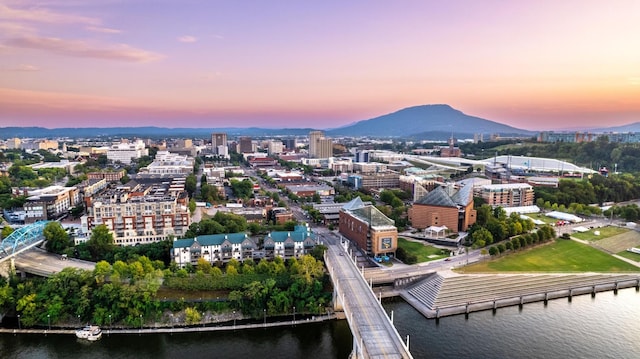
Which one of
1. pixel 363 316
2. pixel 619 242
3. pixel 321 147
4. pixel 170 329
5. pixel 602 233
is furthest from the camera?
pixel 321 147

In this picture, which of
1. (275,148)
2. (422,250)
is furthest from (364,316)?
(275,148)

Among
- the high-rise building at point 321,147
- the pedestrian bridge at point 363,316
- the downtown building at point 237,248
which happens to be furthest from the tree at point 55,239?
the high-rise building at point 321,147

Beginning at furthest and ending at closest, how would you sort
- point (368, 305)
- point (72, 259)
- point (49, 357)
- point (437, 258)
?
1. point (437, 258)
2. point (72, 259)
3. point (368, 305)
4. point (49, 357)

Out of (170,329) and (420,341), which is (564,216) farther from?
(170,329)

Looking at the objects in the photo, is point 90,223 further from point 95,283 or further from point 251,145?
point 251,145

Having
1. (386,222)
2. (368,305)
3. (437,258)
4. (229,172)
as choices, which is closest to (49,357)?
(368,305)

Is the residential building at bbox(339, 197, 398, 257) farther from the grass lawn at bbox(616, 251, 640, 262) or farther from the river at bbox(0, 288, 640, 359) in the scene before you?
the grass lawn at bbox(616, 251, 640, 262)
